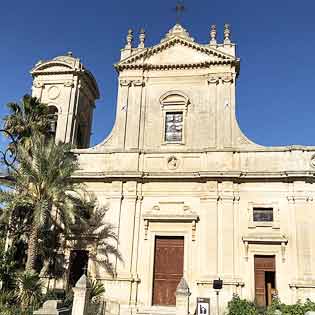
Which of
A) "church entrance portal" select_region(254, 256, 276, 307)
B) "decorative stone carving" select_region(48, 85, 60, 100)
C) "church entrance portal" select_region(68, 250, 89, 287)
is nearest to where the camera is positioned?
"church entrance portal" select_region(254, 256, 276, 307)

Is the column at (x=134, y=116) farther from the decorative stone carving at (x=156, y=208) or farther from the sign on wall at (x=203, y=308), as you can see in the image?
the sign on wall at (x=203, y=308)

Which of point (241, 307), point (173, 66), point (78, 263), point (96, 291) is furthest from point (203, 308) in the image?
point (173, 66)

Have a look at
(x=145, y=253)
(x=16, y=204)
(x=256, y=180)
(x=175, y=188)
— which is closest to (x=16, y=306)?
(x=16, y=204)

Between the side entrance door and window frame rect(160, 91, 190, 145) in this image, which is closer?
the side entrance door

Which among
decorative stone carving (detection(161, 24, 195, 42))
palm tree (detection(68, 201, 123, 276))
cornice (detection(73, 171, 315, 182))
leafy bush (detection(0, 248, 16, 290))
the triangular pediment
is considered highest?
decorative stone carving (detection(161, 24, 195, 42))

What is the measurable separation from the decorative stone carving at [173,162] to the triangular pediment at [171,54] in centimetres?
534

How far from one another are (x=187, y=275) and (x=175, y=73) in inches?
406

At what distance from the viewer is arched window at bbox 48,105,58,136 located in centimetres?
2227

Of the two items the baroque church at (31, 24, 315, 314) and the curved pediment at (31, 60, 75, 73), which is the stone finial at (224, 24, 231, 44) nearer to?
the baroque church at (31, 24, 315, 314)

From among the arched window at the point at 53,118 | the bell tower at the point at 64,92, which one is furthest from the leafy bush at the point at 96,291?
the arched window at the point at 53,118

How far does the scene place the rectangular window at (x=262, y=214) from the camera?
61.2ft

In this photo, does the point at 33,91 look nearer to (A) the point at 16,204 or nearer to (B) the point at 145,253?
(A) the point at 16,204

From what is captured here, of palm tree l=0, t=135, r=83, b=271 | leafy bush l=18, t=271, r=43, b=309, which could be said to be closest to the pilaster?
palm tree l=0, t=135, r=83, b=271

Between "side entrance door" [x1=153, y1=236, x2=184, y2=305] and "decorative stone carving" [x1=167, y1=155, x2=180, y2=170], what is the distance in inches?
131
